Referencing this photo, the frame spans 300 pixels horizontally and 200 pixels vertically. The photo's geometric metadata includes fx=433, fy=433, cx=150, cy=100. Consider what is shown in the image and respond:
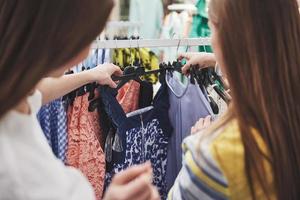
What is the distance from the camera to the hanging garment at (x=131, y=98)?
1.30 m

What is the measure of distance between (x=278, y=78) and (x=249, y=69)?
6cm

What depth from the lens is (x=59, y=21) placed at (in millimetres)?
624

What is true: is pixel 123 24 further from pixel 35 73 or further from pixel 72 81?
pixel 35 73

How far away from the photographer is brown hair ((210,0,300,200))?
0.77 metres

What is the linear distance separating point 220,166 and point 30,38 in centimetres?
38

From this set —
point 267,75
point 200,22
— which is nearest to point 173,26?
point 200,22

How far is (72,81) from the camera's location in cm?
111

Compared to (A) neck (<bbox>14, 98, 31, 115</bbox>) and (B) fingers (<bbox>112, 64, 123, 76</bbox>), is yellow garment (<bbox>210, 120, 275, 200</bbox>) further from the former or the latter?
(B) fingers (<bbox>112, 64, 123, 76</bbox>)

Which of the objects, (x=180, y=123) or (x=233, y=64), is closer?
(x=233, y=64)

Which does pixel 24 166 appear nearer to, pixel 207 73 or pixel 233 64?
pixel 233 64

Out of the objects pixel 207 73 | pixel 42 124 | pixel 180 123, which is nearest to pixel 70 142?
pixel 42 124

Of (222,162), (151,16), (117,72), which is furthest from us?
(151,16)

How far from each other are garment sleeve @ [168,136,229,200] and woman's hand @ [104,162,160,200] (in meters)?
0.10

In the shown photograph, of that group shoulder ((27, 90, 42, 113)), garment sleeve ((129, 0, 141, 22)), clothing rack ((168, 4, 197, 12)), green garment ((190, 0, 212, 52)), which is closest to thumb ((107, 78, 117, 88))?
shoulder ((27, 90, 42, 113))
